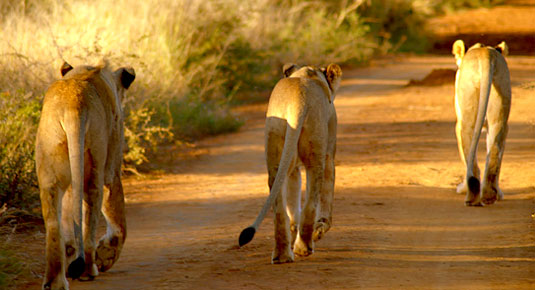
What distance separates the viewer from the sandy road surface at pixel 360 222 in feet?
17.6

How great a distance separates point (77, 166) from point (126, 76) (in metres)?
1.27

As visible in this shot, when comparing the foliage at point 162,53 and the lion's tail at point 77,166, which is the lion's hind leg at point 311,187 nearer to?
the lion's tail at point 77,166

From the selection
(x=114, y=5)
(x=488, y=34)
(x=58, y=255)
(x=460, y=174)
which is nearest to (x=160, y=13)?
(x=114, y=5)

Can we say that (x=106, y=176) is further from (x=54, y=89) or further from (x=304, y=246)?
(x=304, y=246)

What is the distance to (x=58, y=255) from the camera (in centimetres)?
478

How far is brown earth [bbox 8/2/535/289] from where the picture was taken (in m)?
5.36

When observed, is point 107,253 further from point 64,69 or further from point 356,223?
point 356,223

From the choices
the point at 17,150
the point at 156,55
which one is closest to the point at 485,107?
the point at 17,150

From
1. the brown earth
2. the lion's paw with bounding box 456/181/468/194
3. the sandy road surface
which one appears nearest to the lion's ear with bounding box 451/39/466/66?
the sandy road surface

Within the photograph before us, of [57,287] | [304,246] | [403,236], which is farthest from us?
[403,236]

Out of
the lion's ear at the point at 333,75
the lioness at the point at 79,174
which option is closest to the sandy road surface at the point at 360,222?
the lioness at the point at 79,174

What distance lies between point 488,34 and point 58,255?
26368 mm

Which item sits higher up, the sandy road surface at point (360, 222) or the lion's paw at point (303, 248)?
the lion's paw at point (303, 248)

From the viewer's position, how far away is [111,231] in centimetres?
540
